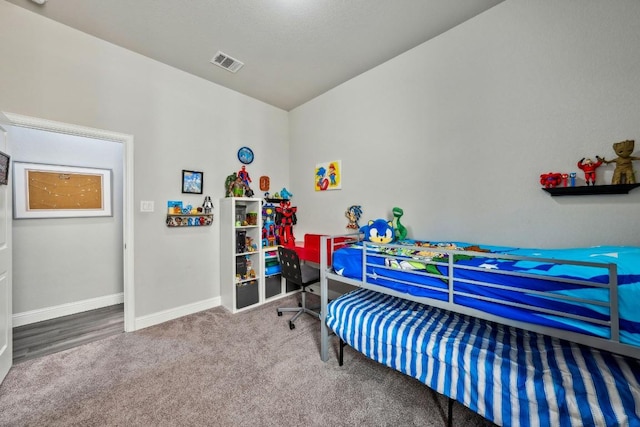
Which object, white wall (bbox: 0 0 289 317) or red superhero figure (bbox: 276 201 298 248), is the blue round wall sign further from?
red superhero figure (bbox: 276 201 298 248)

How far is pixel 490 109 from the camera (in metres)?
1.96

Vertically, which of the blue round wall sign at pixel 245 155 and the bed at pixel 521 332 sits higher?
the blue round wall sign at pixel 245 155

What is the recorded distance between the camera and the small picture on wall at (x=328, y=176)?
3098 millimetres

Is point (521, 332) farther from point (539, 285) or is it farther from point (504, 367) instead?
point (539, 285)

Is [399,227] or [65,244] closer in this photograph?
[399,227]

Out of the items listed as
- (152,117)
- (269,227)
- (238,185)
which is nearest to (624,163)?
(269,227)

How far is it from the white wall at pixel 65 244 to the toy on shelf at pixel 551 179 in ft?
15.4

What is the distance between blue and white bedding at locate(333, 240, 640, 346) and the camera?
946 mm

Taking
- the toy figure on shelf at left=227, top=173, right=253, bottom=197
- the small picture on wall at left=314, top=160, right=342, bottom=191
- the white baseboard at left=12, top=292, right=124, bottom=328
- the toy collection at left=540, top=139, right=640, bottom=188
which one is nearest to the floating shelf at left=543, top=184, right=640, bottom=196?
the toy collection at left=540, top=139, right=640, bottom=188

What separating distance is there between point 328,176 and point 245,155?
123 centimetres

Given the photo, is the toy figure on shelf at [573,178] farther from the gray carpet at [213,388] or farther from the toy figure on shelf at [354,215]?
the toy figure on shelf at [354,215]

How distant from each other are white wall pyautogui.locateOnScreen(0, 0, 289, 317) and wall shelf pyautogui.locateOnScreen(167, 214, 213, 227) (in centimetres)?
8

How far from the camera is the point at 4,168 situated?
179 centimetres

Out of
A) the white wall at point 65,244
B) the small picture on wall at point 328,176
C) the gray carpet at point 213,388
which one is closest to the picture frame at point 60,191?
the white wall at point 65,244
